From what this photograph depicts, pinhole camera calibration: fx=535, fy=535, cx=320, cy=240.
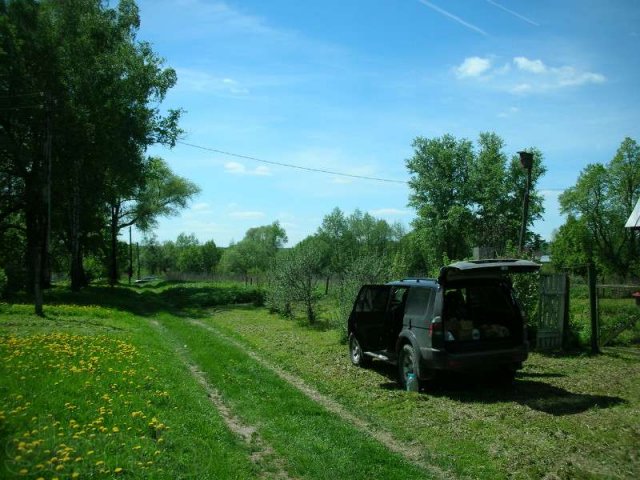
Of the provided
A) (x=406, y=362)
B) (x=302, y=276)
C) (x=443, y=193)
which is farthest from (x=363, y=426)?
(x=443, y=193)

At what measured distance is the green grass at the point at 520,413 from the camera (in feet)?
18.6

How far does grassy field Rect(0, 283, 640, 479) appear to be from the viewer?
205 inches

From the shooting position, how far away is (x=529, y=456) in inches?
229

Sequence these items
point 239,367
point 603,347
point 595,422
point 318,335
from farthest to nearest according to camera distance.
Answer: point 318,335
point 603,347
point 239,367
point 595,422

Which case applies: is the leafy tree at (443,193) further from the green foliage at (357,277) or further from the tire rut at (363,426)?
the tire rut at (363,426)

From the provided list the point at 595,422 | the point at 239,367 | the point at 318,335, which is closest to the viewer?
the point at 595,422

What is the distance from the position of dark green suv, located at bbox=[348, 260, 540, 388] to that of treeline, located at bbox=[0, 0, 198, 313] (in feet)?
70.5

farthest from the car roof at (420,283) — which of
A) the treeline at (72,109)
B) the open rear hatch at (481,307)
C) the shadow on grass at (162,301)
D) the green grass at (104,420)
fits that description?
the treeline at (72,109)

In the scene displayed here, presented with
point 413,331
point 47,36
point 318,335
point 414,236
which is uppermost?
point 47,36

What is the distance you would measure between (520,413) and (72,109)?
91.0ft

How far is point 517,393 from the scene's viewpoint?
29.0 feet

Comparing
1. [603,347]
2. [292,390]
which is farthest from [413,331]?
[603,347]

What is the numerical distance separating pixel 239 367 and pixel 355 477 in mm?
6504

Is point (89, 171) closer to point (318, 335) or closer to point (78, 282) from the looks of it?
point (78, 282)
